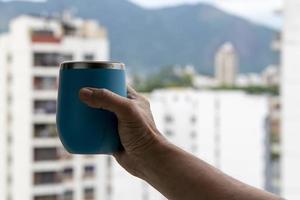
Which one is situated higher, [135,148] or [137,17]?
[137,17]

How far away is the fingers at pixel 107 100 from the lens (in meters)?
0.56

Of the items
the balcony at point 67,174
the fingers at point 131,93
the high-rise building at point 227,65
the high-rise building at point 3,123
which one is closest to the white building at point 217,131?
the high-rise building at point 227,65

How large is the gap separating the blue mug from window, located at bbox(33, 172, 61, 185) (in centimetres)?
294

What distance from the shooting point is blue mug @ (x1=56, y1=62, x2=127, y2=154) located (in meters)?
0.58

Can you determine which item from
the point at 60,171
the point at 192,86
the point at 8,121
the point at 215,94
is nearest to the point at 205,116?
the point at 215,94

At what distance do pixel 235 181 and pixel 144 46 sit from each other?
1989mm

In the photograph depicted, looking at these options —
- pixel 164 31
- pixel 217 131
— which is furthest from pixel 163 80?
pixel 217 131

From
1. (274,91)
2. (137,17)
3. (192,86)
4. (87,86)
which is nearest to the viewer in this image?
(87,86)

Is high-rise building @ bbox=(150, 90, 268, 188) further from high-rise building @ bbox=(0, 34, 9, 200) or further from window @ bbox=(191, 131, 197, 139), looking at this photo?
high-rise building @ bbox=(0, 34, 9, 200)

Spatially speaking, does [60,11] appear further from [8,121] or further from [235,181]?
[235,181]

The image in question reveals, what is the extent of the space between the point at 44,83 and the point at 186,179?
272cm

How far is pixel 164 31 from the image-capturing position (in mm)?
2611

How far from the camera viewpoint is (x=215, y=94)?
363cm

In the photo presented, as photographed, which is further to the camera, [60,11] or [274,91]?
[274,91]
